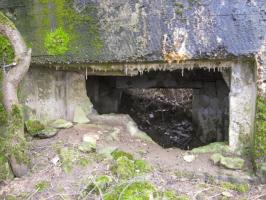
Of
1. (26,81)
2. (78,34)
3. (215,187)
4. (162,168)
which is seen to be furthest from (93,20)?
(215,187)

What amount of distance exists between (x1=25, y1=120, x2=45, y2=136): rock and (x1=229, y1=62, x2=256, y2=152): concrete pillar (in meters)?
2.10

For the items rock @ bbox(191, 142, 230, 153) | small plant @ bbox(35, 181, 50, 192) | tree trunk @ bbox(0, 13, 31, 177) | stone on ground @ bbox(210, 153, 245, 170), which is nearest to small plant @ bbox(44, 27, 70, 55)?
tree trunk @ bbox(0, 13, 31, 177)

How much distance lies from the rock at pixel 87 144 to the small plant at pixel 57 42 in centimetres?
95

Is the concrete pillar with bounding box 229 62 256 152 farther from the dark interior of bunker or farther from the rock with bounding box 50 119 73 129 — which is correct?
the dark interior of bunker

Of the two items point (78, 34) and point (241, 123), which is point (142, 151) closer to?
point (241, 123)

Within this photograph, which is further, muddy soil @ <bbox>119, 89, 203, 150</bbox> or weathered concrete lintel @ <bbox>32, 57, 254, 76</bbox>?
muddy soil @ <bbox>119, 89, 203, 150</bbox>

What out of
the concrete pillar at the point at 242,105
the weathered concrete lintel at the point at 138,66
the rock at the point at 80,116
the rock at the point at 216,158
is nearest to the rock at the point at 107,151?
the rock at the point at 80,116

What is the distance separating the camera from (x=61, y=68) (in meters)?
4.33

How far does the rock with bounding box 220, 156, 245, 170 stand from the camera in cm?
349

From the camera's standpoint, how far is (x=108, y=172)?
11.3 feet

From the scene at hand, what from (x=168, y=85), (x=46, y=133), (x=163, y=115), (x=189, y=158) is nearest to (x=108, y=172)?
(x=189, y=158)

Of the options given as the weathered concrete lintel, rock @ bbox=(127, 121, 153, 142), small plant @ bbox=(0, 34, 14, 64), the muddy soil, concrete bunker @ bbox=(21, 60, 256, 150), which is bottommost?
the muddy soil

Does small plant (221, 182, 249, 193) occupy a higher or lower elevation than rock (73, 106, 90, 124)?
lower

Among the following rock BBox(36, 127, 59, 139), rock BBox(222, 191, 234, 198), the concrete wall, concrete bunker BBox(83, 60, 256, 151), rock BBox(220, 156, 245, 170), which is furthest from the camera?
concrete bunker BBox(83, 60, 256, 151)
